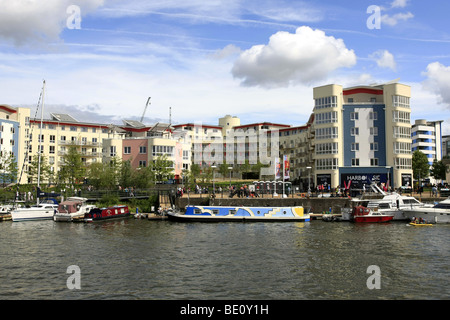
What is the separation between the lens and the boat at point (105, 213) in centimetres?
5400

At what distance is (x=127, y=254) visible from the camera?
31188 mm

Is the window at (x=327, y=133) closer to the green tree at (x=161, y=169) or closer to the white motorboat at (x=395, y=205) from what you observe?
the white motorboat at (x=395, y=205)

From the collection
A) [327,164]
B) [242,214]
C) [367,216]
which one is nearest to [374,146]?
[327,164]

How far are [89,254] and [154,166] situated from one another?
166 feet

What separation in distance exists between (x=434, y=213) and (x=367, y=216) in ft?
25.9

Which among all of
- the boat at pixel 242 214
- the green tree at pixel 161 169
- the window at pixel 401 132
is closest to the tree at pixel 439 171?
the window at pixel 401 132

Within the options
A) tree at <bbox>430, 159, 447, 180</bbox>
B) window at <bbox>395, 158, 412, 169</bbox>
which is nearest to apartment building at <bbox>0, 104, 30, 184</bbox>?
window at <bbox>395, 158, 412, 169</bbox>

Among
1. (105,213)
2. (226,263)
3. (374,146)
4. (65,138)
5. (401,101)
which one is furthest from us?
(65,138)

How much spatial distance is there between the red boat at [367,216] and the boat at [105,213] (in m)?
32.0

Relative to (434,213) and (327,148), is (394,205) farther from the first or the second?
(327,148)

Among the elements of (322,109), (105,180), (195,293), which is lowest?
(195,293)

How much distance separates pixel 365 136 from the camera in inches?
3194

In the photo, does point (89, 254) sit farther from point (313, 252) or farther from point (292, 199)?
point (292, 199)
